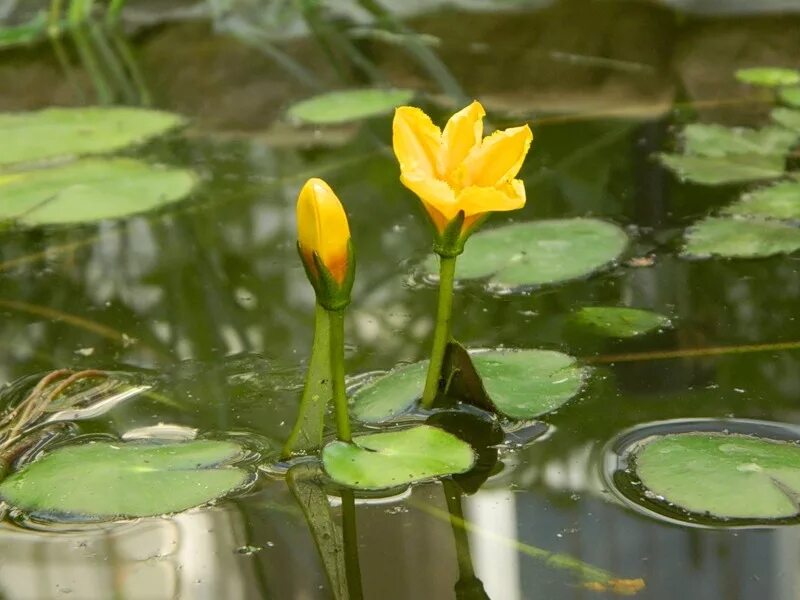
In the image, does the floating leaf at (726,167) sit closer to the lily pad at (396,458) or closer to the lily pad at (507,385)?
the lily pad at (507,385)

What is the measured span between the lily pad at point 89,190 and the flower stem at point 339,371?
764 millimetres

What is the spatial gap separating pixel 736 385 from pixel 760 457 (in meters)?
0.16

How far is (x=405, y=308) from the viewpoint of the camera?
1.22m

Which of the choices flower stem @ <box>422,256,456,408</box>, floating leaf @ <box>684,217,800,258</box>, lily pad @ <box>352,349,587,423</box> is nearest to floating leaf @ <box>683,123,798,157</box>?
floating leaf @ <box>684,217,800,258</box>

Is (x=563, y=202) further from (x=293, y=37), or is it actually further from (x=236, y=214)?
(x=293, y=37)

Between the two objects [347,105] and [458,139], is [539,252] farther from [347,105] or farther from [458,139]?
[347,105]

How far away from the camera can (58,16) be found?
282 centimetres

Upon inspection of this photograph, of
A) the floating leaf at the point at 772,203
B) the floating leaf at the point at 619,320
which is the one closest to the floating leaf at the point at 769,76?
the floating leaf at the point at 772,203

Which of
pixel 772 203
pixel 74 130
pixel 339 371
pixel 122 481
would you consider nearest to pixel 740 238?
pixel 772 203

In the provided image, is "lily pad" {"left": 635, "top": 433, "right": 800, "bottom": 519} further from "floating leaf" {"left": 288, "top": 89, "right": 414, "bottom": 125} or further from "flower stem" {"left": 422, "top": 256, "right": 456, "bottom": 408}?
"floating leaf" {"left": 288, "top": 89, "right": 414, "bottom": 125}

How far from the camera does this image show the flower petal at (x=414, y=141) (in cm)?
83

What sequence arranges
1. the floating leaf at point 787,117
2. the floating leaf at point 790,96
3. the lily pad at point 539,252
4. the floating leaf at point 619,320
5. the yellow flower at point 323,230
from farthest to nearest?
1. the floating leaf at point 790,96
2. the floating leaf at point 787,117
3. the lily pad at point 539,252
4. the floating leaf at point 619,320
5. the yellow flower at point 323,230

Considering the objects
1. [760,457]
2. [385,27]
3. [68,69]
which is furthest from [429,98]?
[760,457]

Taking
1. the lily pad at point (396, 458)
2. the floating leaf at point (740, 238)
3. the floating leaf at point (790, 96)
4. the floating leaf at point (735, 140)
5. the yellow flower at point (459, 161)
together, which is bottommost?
the lily pad at point (396, 458)
